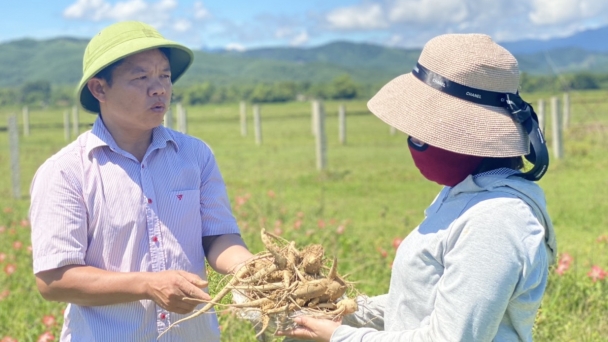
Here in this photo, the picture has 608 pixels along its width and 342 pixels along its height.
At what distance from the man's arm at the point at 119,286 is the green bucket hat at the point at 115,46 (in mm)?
669

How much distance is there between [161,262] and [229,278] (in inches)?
9.6

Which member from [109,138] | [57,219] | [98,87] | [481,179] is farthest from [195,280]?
[481,179]

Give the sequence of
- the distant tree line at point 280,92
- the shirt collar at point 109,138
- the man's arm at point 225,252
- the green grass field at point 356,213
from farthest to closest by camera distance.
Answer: the distant tree line at point 280,92 → the green grass field at point 356,213 → the man's arm at point 225,252 → the shirt collar at point 109,138

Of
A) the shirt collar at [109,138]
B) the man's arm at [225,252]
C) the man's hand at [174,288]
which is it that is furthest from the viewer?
the man's arm at [225,252]

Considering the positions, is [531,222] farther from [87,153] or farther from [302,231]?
[302,231]

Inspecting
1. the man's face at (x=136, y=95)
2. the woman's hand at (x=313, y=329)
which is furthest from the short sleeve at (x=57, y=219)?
the woman's hand at (x=313, y=329)

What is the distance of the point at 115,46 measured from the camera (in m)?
2.58

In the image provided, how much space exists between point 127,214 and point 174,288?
0.36 metres

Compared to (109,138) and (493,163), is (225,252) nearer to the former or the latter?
(109,138)

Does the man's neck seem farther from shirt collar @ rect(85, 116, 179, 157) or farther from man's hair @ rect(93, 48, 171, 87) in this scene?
man's hair @ rect(93, 48, 171, 87)

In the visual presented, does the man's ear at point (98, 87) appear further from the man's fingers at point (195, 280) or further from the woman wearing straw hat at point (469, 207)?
the woman wearing straw hat at point (469, 207)

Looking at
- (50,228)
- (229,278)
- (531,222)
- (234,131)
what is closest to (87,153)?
(50,228)

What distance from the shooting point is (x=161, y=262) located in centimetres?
256

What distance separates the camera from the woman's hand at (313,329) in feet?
7.20
